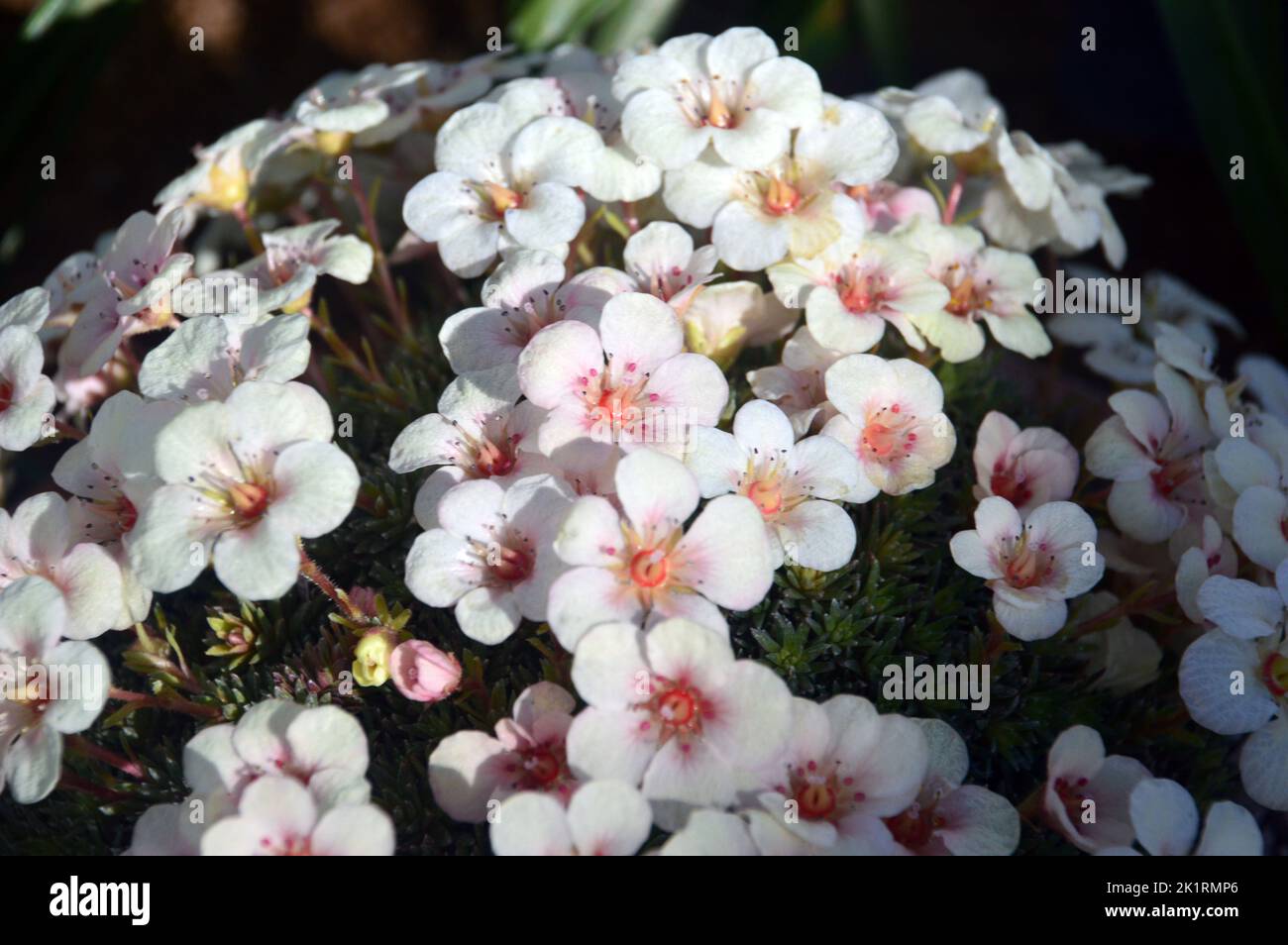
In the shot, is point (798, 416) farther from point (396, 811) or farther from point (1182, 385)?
point (396, 811)

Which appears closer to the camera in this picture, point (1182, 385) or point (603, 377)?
point (603, 377)

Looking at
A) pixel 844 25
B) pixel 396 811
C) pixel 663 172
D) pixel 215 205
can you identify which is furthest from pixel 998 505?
pixel 844 25

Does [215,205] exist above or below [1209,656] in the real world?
above

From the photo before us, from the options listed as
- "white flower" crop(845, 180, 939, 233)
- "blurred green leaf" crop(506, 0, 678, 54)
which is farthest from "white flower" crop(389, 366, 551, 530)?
"blurred green leaf" crop(506, 0, 678, 54)

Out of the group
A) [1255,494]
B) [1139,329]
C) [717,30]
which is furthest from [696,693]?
[717,30]

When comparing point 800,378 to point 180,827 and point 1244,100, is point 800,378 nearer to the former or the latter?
point 180,827

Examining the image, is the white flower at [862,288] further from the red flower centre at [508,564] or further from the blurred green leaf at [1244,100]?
the blurred green leaf at [1244,100]
